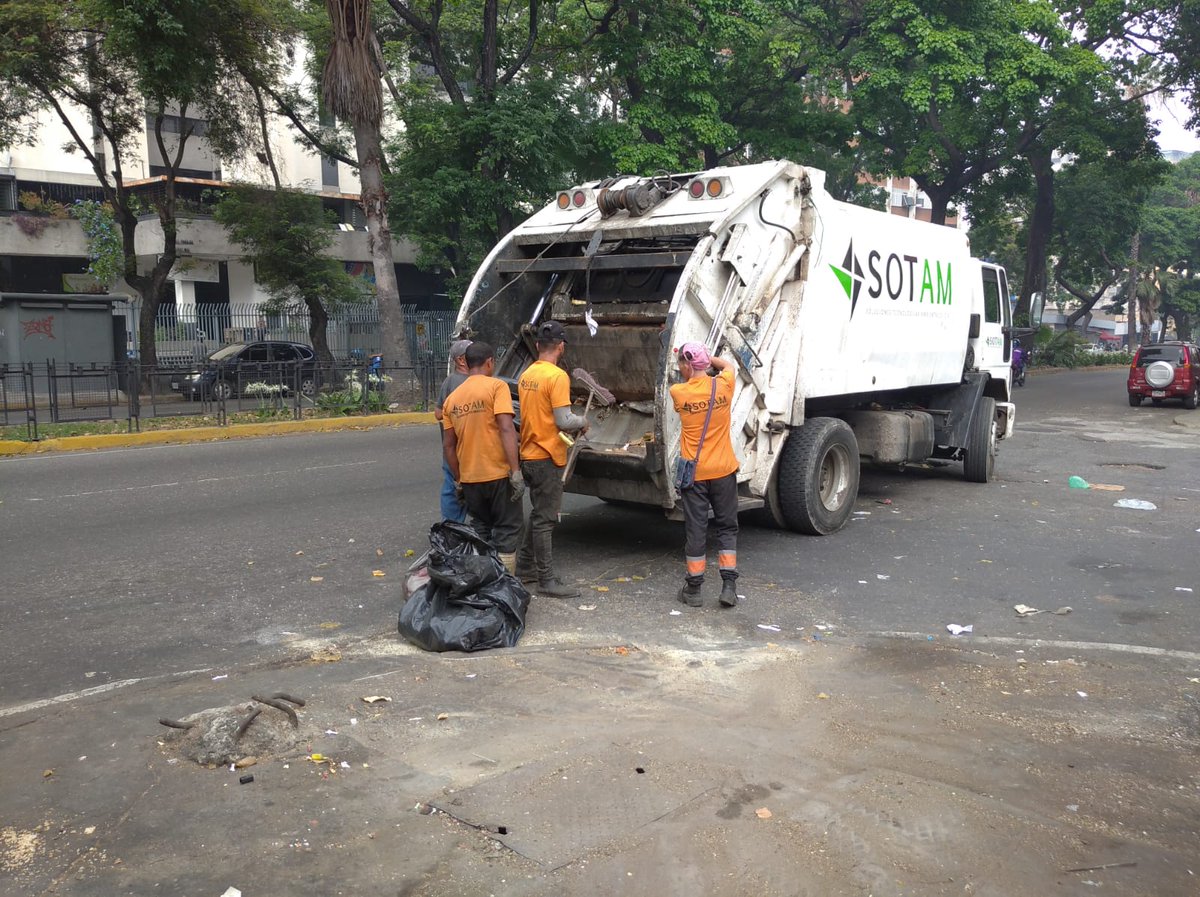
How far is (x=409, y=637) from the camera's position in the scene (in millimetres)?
5426

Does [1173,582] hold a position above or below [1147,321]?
below

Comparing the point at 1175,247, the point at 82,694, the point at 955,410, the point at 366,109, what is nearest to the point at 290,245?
the point at 366,109

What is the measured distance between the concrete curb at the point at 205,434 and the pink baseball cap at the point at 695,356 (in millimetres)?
10402

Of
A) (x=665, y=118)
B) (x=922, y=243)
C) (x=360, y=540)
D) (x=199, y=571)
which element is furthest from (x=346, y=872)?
(x=665, y=118)

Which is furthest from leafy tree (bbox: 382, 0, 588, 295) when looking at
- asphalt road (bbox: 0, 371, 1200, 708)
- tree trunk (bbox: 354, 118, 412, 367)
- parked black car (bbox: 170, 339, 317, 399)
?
asphalt road (bbox: 0, 371, 1200, 708)

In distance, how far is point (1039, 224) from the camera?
35.7 meters

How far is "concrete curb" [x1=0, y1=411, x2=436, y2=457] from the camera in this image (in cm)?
1354

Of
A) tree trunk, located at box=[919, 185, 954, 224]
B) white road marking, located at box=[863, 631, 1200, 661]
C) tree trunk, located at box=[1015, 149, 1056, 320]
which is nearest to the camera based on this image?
white road marking, located at box=[863, 631, 1200, 661]

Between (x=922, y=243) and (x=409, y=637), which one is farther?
(x=922, y=243)

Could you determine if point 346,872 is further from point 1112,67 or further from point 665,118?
point 1112,67

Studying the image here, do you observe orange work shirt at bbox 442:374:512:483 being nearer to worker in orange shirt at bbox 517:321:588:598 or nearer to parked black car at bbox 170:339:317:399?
worker in orange shirt at bbox 517:321:588:598

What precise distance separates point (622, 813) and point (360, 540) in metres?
4.89

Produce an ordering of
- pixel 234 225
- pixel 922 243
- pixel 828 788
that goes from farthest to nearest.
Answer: pixel 234 225
pixel 922 243
pixel 828 788

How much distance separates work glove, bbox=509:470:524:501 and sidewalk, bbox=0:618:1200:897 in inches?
47.1
